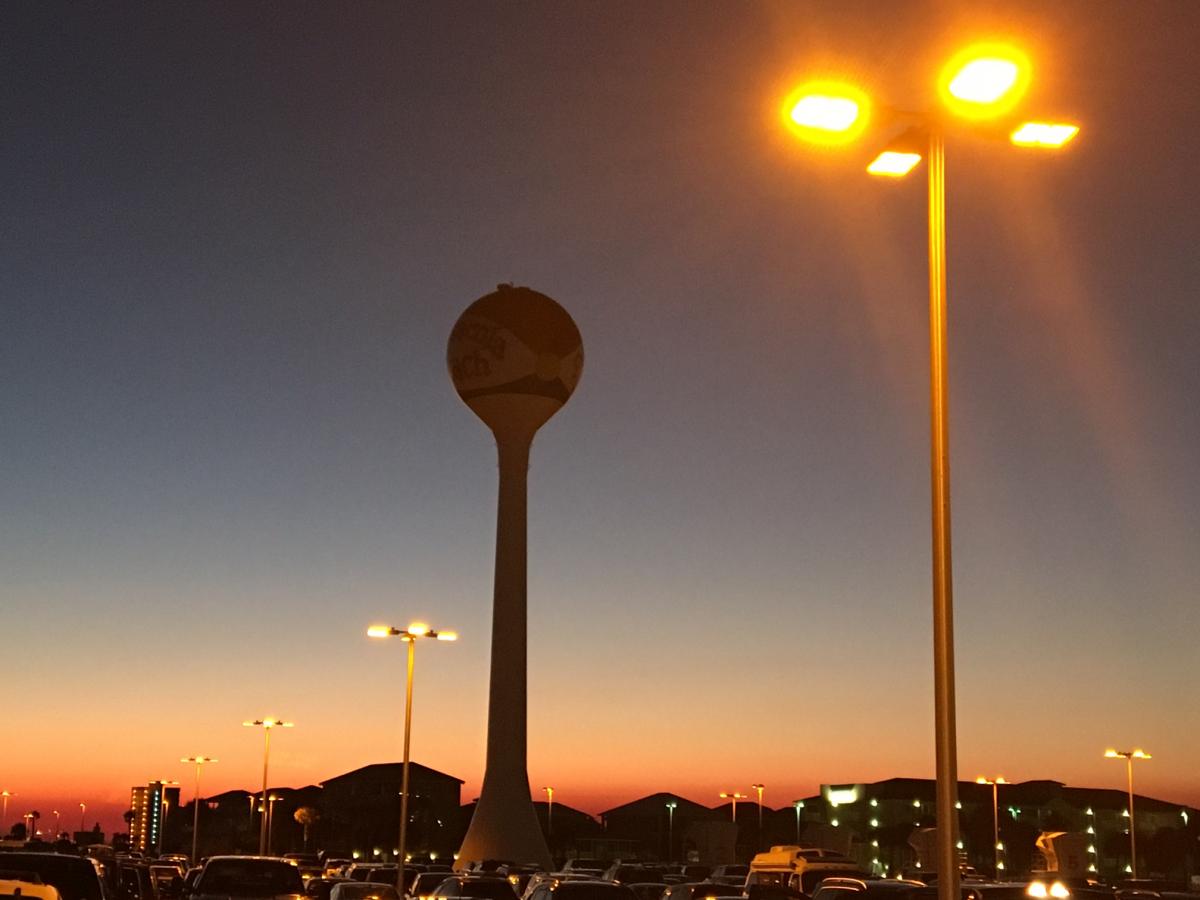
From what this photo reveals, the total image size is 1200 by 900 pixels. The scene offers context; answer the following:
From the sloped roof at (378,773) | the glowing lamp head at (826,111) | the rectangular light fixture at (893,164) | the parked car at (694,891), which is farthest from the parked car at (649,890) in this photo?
the sloped roof at (378,773)

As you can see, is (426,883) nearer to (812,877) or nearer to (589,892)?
(812,877)

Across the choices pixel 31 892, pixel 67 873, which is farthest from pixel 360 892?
pixel 31 892

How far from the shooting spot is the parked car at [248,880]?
77.7 feet

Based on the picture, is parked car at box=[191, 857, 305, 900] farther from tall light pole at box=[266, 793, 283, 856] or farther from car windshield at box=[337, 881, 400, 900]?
tall light pole at box=[266, 793, 283, 856]

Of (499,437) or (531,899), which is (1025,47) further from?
(499,437)

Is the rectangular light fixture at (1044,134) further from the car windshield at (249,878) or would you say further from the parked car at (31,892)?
the car windshield at (249,878)

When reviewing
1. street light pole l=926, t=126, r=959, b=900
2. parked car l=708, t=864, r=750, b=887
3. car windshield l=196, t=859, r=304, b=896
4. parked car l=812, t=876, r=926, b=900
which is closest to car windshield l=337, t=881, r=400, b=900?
car windshield l=196, t=859, r=304, b=896

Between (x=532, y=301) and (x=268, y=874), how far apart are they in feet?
221

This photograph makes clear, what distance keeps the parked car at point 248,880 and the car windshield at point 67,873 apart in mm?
6765

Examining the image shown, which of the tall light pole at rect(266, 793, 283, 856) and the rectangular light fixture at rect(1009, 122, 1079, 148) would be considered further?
the tall light pole at rect(266, 793, 283, 856)

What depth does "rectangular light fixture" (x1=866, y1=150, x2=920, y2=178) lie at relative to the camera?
12.5 m

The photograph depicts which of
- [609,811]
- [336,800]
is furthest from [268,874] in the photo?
[336,800]

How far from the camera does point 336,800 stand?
167250mm

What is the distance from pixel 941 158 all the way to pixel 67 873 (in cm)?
1156
